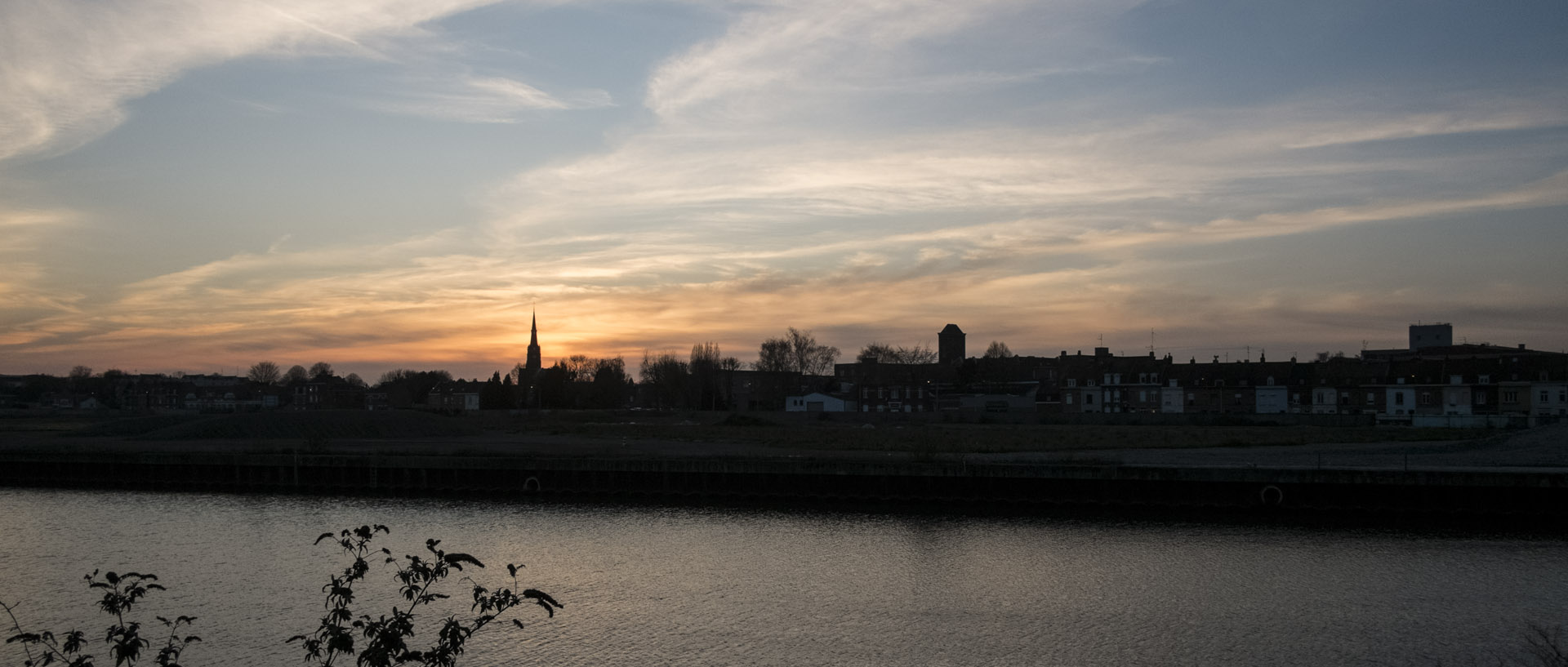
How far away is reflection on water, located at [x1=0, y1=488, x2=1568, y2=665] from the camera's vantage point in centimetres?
1978

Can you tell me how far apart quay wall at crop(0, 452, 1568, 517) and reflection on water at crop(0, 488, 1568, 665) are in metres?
3.64

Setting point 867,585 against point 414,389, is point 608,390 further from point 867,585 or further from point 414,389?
point 867,585

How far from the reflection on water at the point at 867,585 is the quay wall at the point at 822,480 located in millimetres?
3642

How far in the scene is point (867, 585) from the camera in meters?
25.3

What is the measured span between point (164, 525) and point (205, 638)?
17755mm

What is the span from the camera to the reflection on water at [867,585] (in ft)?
64.9

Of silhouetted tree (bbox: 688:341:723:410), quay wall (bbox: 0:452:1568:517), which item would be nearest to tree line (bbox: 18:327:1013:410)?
silhouetted tree (bbox: 688:341:723:410)

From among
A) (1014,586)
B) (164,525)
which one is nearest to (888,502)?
(1014,586)

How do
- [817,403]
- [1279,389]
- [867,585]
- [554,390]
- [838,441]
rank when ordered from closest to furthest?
[867,585], [838,441], [1279,389], [817,403], [554,390]

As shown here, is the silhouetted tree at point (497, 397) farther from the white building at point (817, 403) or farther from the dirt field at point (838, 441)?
the dirt field at point (838, 441)

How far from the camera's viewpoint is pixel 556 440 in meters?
67.8

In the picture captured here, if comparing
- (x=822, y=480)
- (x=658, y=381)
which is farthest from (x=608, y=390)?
(x=822, y=480)

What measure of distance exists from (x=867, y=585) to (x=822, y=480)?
1651 centimetres

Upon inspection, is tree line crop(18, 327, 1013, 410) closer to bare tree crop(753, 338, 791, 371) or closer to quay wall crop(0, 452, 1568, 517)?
bare tree crop(753, 338, 791, 371)
